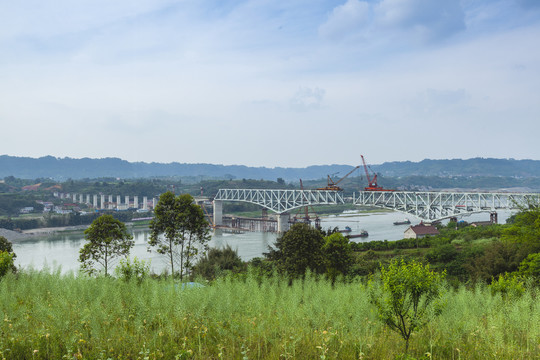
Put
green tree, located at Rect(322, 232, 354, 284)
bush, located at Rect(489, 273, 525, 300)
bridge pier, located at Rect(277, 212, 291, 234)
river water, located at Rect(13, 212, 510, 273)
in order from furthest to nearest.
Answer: bridge pier, located at Rect(277, 212, 291, 234), river water, located at Rect(13, 212, 510, 273), green tree, located at Rect(322, 232, 354, 284), bush, located at Rect(489, 273, 525, 300)

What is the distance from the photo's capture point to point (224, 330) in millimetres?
4293

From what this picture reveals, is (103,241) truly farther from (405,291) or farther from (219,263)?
(405,291)

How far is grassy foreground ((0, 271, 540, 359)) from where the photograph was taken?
4.00 metres

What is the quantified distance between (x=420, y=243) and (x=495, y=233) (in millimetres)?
4124

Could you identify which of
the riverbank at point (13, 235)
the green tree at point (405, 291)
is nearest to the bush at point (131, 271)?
the green tree at point (405, 291)

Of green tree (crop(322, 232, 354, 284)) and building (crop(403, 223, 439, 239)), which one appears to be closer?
green tree (crop(322, 232, 354, 284))

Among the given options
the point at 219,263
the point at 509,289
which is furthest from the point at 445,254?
the point at 509,289

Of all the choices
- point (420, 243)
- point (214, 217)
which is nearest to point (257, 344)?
point (420, 243)

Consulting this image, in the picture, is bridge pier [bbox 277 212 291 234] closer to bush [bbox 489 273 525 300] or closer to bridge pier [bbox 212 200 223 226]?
bridge pier [bbox 212 200 223 226]

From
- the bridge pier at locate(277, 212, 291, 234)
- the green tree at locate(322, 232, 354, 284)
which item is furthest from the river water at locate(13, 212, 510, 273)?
the green tree at locate(322, 232, 354, 284)

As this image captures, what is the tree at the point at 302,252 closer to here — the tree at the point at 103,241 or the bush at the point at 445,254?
the tree at the point at 103,241

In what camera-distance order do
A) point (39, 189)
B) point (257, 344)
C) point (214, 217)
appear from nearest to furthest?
point (257, 344) → point (214, 217) → point (39, 189)

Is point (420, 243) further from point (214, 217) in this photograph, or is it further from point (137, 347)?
point (214, 217)

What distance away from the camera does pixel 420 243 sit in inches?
1008
